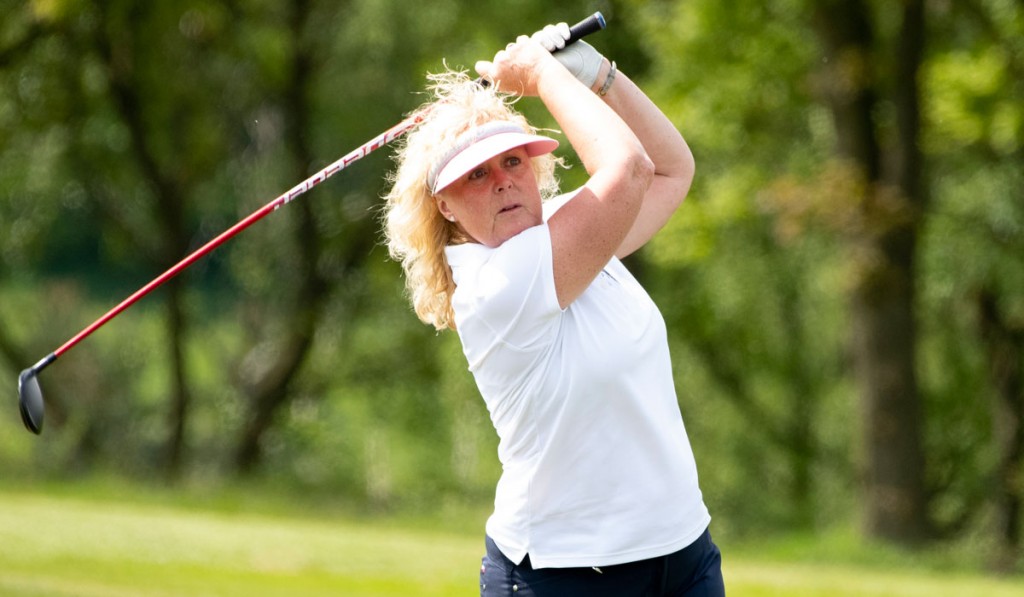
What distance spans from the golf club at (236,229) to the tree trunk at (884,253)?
10.2 meters

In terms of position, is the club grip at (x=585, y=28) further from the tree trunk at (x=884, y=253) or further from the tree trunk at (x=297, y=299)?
the tree trunk at (x=297, y=299)

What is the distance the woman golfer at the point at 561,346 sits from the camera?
2.87 meters

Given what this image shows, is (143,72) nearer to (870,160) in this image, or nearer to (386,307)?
(386,307)

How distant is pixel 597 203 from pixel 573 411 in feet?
1.30

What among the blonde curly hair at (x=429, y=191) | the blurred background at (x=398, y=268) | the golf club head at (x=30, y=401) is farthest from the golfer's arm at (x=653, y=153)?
the blurred background at (x=398, y=268)

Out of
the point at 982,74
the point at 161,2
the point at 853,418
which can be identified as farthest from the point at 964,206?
the point at 161,2

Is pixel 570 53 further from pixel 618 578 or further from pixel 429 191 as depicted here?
pixel 618 578

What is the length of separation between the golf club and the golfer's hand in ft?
0.47

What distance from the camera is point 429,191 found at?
3051 millimetres

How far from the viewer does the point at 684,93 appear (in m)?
15.9

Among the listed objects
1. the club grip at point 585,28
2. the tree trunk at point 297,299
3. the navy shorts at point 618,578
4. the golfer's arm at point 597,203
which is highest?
the tree trunk at point 297,299

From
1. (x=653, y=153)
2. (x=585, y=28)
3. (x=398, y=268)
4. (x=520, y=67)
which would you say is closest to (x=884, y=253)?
(x=398, y=268)

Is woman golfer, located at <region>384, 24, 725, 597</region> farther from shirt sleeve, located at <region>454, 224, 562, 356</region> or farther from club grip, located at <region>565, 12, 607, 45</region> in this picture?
club grip, located at <region>565, 12, 607, 45</region>

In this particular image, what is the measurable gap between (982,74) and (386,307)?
1038 centimetres
